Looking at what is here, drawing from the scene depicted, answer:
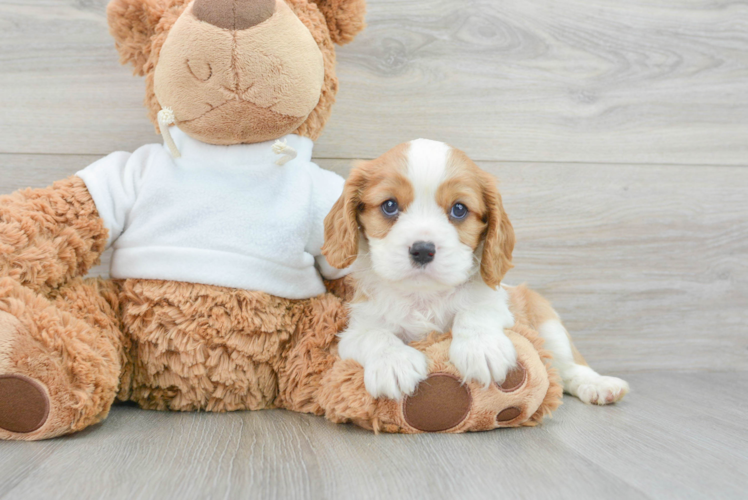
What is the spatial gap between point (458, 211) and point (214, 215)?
2.00ft

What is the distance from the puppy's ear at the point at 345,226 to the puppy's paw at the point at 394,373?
0.83 feet

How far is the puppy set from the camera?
4.22 feet

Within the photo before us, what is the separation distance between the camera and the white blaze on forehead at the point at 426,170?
136cm

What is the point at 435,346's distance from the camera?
137cm

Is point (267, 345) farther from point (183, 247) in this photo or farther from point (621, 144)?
point (621, 144)

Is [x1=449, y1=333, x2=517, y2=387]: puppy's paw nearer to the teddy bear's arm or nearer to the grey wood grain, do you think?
the grey wood grain

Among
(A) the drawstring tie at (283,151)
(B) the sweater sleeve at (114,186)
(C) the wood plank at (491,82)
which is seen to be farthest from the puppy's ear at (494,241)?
(B) the sweater sleeve at (114,186)

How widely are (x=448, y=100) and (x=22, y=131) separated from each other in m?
1.38

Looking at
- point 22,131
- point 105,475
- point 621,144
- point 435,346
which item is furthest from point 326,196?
point 621,144

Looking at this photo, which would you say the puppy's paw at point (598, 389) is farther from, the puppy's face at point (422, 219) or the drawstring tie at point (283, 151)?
the drawstring tie at point (283, 151)

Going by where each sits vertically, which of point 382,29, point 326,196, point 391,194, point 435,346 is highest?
point 382,29

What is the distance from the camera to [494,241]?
139 cm

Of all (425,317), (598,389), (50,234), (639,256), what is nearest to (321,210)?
(425,317)

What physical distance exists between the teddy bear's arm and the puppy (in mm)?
604
